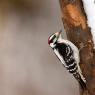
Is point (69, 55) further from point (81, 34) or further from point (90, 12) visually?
point (90, 12)

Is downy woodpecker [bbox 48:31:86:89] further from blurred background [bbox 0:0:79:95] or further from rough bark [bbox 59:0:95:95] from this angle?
blurred background [bbox 0:0:79:95]

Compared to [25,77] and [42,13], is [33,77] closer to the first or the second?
[25,77]

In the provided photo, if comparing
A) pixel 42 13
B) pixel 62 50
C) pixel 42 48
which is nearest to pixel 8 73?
pixel 42 48

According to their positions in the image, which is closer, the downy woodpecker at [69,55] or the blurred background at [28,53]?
the downy woodpecker at [69,55]

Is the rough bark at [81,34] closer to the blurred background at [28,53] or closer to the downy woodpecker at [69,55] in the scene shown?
the downy woodpecker at [69,55]

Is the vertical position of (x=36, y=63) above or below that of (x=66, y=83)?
above

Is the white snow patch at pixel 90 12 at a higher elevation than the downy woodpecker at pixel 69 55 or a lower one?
higher

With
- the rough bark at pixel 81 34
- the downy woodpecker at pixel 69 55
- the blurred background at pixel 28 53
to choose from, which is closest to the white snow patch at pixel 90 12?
the rough bark at pixel 81 34
